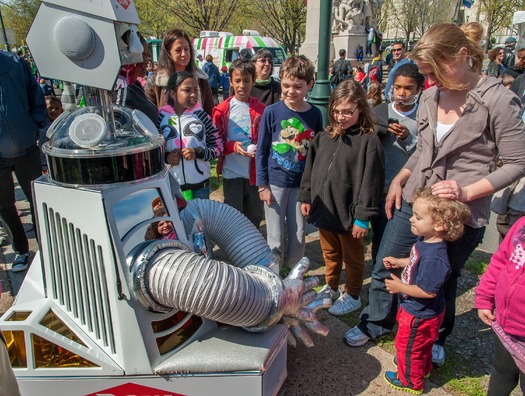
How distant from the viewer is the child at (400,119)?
302cm

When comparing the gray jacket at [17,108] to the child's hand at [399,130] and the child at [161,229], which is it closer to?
the child at [161,229]

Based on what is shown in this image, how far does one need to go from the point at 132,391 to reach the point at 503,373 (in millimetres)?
1769

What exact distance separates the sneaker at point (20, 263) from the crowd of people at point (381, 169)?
4cm

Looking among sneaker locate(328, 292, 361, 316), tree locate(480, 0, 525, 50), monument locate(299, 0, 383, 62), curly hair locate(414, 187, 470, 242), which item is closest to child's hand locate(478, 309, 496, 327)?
curly hair locate(414, 187, 470, 242)

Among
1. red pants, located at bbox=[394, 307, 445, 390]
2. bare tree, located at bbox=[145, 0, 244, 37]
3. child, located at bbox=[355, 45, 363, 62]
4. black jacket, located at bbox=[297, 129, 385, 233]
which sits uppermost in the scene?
bare tree, located at bbox=[145, 0, 244, 37]

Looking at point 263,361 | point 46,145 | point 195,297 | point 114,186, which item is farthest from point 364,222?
point 46,145

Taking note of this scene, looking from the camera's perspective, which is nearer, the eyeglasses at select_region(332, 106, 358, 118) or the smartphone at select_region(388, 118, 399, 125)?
the eyeglasses at select_region(332, 106, 358, 118)

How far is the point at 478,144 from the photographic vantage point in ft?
7.03

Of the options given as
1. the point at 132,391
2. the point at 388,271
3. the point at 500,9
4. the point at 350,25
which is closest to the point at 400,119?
the point at 388,271

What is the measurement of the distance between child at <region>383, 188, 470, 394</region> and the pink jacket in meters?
0.22

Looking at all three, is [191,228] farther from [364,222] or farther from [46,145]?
[364,222]

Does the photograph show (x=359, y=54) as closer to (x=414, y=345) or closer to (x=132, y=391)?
(x=414, y=345)

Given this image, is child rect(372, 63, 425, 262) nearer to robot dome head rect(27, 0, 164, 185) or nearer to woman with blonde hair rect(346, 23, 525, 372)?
woman with blonde hair rect(346, 23, 525, 372)

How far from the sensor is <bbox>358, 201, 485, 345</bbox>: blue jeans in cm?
233
